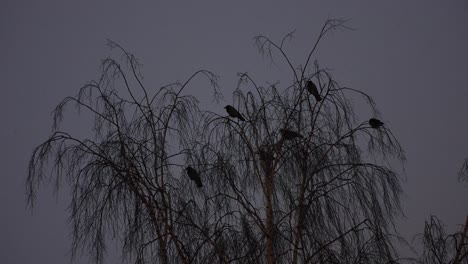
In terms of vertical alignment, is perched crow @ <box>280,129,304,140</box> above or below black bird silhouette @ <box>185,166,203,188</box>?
above

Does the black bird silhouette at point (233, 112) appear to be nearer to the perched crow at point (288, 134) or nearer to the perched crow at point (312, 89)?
the perched crow at point (288, 134)

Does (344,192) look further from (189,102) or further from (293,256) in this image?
(189,102)

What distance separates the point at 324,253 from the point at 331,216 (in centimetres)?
26

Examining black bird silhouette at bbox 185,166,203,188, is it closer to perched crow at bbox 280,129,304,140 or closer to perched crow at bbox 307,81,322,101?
perched crow at bbox 280,129,304,140

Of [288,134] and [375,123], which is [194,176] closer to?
[288,134]

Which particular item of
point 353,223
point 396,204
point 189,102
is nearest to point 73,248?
point 189,102

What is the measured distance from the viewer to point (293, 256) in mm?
2713

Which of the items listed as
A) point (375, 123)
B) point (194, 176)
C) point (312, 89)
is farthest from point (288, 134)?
point (194, 176)

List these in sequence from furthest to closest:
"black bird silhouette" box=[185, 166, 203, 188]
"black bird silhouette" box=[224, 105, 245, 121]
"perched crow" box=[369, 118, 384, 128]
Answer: "black bird silhouette" box=[224, 105, 245, 121]
"black bird silhouette" box=[185, 166, 203, 188]
"perched crow" box=[369, 118, 384, 128]

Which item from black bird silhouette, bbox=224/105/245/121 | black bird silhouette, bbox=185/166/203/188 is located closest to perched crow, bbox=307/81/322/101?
black bird silhouette, bbox=224/105/245/121

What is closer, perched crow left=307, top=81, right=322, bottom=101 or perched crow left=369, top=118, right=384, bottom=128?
perched crow left=369, top=118, right=384, bottom=128

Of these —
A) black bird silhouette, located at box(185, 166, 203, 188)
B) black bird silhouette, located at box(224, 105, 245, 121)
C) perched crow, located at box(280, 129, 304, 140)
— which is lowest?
black bird silhouette, located at box(185, 166, 203, 188)

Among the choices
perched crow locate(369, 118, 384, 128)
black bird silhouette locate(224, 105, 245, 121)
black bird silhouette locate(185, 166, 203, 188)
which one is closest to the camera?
perched crow locate(369, 118, 384, 128)

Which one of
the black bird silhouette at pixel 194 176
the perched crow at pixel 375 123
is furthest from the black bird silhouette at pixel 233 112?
the perched crow at pixel 375 123
